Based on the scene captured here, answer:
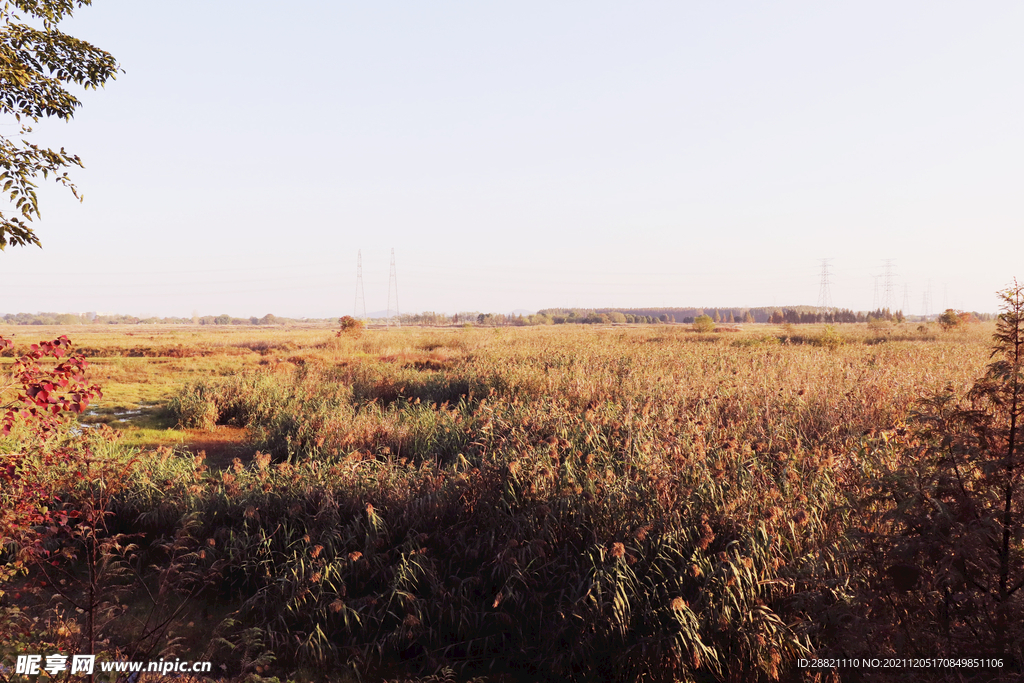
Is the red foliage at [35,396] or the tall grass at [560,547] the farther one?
the tall grass at [560,547]

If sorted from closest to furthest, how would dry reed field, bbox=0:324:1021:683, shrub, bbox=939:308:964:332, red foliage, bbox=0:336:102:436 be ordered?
dry reed field, bbox=0:324:1021:683 → red foliage, bbox=0:336:102:436 → shrub, bbox=939:308:964:332

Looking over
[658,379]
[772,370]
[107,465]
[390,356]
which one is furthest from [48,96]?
[390,356]

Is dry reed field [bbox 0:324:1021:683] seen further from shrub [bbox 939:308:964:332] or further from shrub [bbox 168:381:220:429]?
shrub [bbox 939:308:964:332]

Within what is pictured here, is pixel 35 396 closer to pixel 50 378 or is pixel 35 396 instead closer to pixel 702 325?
pixel 50 378

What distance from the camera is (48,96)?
20.4 ft

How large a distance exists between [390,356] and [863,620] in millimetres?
19428

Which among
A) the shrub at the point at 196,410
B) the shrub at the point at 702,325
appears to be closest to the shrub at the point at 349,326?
the shrub at the point at 196,410

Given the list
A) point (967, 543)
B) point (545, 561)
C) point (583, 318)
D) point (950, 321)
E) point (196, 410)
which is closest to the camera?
point (967, 543)

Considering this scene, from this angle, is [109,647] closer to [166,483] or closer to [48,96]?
[166,483]

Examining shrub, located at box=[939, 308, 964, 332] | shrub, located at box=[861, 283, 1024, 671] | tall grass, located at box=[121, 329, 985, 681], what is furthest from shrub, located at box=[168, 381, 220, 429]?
shrub, located at box=[939, 308, 964, 332]

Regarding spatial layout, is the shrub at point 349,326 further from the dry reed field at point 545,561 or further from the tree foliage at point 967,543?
the tree foliage at point 967,543

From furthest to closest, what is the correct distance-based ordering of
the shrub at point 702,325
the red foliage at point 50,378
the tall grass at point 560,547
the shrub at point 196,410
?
the shrub at point 702,325, the shrub at point 196,410, the tall grass at point 560,547, the red foliage at point 50,378

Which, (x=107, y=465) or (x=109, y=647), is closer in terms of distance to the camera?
(x=109, y=647)

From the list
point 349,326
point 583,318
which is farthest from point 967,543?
point 583,318
